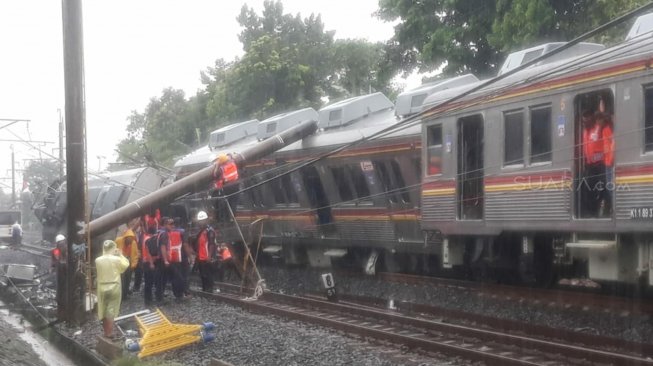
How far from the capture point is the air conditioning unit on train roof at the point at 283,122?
2100 centimetres

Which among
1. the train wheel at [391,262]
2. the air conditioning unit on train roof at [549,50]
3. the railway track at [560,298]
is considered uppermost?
the air conditioning unit on train roof at [549,50]

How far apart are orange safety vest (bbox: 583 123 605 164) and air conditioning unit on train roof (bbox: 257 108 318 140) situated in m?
10.5

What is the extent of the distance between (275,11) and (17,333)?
31612 mm

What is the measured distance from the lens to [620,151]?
10.6 meters

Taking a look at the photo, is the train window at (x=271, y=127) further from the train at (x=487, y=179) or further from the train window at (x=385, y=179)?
the train window at (x=385, y=179)

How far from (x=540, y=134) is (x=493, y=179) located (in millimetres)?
1086

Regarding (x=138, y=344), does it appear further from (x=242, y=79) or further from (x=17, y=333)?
(x=242, y=79)

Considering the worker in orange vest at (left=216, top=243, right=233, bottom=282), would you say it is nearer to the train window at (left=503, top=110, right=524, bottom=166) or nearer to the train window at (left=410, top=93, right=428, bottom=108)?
the train window at (left=410, top=93, right=428, bottom=108)

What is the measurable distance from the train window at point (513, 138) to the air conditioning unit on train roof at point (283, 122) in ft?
29.5

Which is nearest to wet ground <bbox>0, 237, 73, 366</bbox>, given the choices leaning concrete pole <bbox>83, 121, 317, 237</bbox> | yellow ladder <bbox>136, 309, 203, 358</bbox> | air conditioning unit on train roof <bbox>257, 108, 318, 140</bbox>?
yellow ladder <bbox>136, 309, 203, 358</bbox>

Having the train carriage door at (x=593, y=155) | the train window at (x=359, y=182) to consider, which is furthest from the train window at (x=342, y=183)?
the train carriage door at (x=593, y=155)

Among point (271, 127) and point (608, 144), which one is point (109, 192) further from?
point (608, 144)

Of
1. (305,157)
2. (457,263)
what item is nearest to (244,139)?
(305,157)

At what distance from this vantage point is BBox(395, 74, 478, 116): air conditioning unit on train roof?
15719mm
